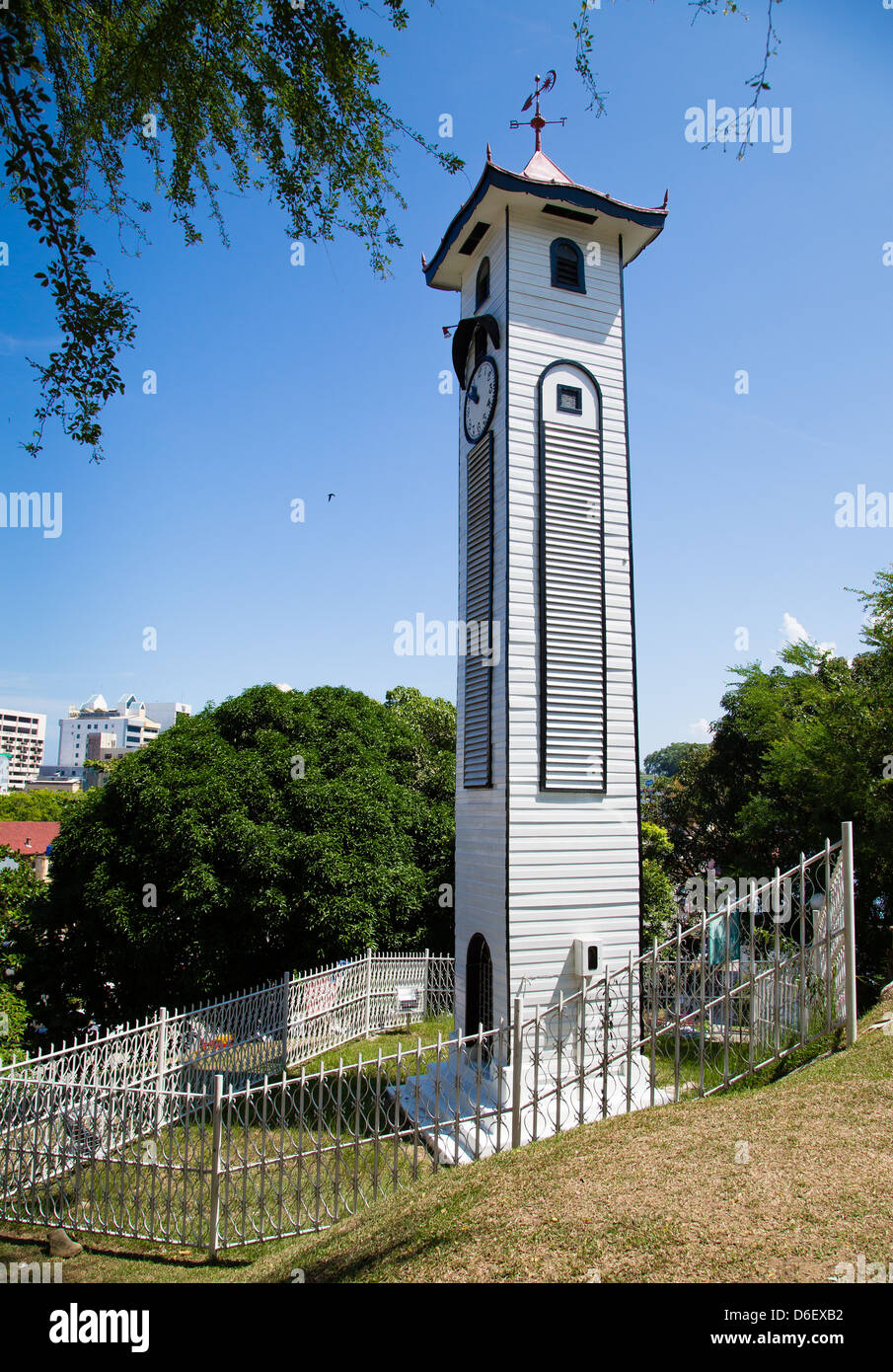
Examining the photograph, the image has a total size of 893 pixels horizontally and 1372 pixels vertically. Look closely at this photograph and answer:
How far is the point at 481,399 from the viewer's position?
1084 cm

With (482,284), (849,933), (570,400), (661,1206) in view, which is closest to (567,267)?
(482,284)

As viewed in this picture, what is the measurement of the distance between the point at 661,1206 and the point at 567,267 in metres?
10.9

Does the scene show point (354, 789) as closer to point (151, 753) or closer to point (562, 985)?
point (151, 753)

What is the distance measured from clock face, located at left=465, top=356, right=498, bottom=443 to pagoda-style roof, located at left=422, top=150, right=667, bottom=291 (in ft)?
6.39

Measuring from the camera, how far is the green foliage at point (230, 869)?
1369 cm

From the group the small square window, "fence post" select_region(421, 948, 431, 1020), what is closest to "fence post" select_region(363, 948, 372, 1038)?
"fence post" select_region(421, 948, 431, 1020)

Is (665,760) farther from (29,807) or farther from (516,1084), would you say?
(516,1084)

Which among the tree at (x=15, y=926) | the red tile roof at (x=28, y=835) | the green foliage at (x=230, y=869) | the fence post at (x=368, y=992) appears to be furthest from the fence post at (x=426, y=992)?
the red tile roof at (x=28, y=835)

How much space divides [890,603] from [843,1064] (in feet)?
36.0

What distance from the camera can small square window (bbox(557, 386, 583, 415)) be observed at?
10.3 meters

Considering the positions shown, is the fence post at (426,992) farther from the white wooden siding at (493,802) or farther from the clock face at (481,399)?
the clock face at (481,399)

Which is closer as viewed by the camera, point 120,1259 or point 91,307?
point 91,307
